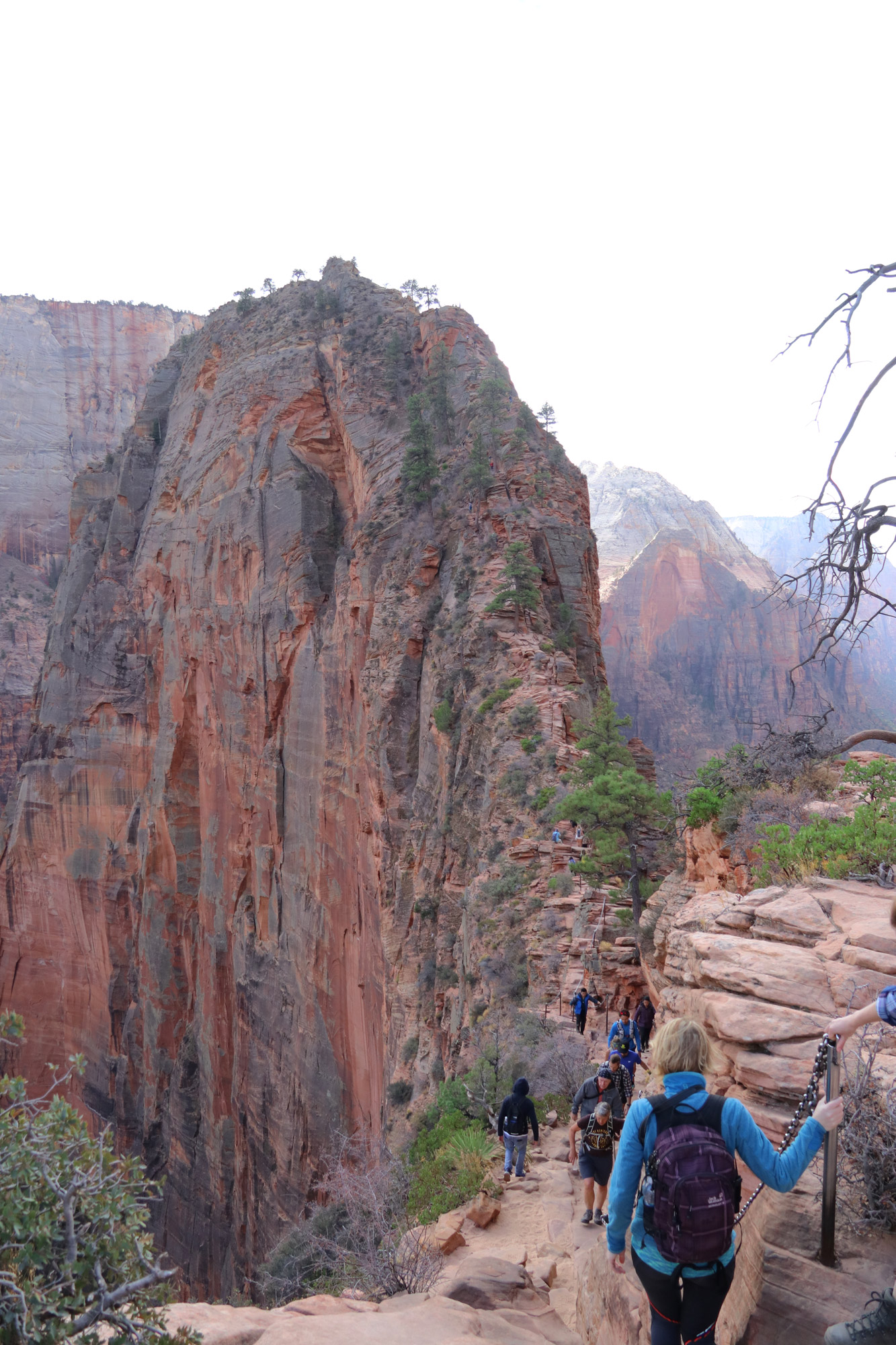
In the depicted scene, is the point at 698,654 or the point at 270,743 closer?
the point at 270,743

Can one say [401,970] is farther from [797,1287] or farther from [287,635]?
[797,1287]

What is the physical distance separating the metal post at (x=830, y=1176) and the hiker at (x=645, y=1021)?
705 centimetres

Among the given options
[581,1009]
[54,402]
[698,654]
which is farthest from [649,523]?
[581,1009]

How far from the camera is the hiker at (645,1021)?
413 inches

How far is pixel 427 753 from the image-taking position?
22.1 meters

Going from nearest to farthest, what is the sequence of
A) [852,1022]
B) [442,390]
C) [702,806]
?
[852,1022] → [702,806] → [442,390]

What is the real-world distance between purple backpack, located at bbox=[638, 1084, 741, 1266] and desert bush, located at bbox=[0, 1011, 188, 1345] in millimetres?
2201

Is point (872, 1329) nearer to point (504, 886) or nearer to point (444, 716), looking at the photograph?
point (504, 886)

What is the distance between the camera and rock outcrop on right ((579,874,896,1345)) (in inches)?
140

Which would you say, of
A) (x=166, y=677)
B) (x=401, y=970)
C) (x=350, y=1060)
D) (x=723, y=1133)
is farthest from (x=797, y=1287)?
(x=166, y=677)

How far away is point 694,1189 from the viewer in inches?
121

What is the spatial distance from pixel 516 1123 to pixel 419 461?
21742 millimetres

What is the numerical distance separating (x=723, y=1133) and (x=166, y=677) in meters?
39.2

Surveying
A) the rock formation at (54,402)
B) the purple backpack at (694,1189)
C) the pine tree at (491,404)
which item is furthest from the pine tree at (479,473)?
the rock formation at (54,402)
